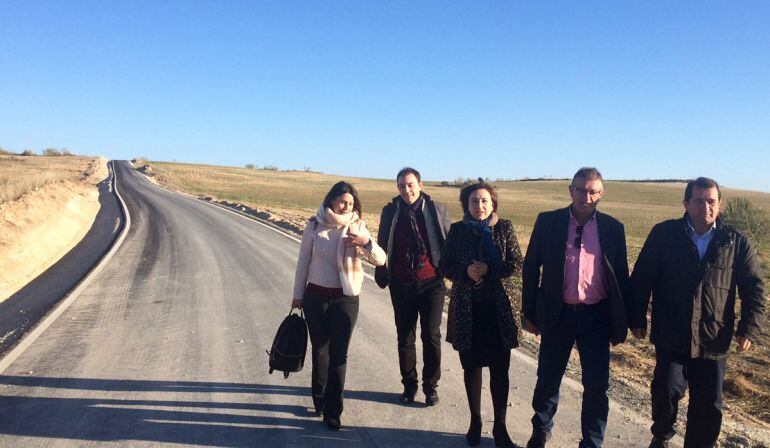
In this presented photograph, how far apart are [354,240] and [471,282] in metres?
0.97

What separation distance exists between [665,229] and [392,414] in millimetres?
2546

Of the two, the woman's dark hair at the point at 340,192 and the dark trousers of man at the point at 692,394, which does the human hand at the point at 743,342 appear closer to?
the dark trousers of man at the point at 692,394

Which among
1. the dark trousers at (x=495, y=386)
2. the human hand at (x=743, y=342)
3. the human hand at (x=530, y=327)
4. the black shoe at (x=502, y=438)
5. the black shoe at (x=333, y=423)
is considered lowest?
the black shoe at (x=333, y=423)

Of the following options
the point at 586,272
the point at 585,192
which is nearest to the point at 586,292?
the point at 586,272

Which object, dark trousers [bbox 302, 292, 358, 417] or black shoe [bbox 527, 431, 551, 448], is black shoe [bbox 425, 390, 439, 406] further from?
black shoe [bbox 527, 431, 551, 448]

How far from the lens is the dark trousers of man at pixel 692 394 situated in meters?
3.75

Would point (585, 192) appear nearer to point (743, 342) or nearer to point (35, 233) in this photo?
point (743, 342)

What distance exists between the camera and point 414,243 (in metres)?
4.78

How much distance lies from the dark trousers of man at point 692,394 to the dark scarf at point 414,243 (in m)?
1.91

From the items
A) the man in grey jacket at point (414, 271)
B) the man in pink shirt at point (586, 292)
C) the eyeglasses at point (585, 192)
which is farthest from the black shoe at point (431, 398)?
the eyeglasses at point (585, 192)

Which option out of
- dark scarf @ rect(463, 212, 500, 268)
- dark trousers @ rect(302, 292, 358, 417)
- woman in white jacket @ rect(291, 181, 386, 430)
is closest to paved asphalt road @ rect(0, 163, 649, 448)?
dark trousers @ rect(302, 292, 358, 417)

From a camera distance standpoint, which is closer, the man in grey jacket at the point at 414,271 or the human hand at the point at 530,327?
the human hand at the point at 530,327

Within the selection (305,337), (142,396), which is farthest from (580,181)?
(142,396)

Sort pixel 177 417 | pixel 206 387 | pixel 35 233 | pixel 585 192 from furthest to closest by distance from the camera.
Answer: pixel 35 233 < pixel 206 387 < pixel 177 417 < pixel 585 192
